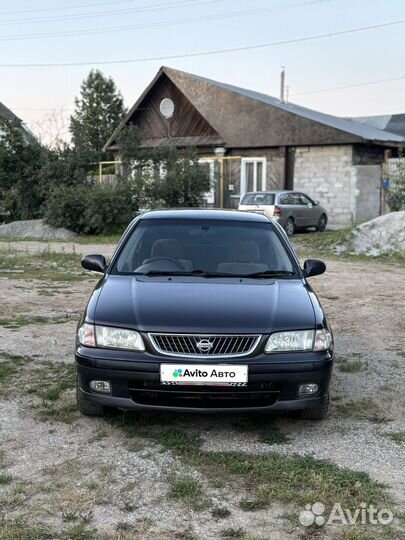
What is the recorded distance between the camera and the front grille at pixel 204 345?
3881 mm

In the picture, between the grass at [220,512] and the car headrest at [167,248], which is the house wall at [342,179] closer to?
the car headrest at [167,248]

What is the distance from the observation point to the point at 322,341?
4.13 meters

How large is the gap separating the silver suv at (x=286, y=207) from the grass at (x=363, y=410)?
15.3 meters

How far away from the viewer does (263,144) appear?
26.2m

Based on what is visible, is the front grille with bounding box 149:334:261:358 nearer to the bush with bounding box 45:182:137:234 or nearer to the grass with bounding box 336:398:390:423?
the grass with bounding box 336:398:390:423

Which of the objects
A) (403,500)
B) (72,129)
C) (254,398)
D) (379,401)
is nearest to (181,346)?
(254,398)

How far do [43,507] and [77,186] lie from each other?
67.9 feet

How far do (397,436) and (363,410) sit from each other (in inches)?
22.8

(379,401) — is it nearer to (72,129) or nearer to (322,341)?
(322,341)

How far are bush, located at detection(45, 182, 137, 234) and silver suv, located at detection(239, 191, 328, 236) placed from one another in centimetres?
402

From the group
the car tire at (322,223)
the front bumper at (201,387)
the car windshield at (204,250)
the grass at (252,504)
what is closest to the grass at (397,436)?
the front bumper at (201,387)

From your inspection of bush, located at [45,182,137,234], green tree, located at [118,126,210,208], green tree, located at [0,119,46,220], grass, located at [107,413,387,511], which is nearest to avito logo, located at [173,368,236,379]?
grass, located at [107,413,387,511]

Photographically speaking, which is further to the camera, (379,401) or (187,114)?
(187,114)

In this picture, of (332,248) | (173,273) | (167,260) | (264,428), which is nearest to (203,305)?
(173,273)
